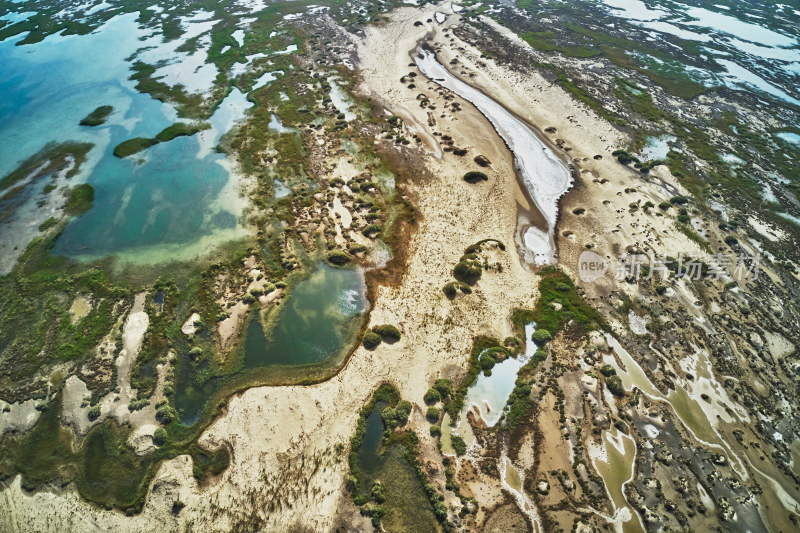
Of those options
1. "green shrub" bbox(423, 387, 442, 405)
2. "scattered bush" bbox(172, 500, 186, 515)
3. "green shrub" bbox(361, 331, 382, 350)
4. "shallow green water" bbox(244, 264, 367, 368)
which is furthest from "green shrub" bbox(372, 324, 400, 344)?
"scattered bush" bbox(172, 500, 186, 515)

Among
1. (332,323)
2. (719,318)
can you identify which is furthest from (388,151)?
(719,318)

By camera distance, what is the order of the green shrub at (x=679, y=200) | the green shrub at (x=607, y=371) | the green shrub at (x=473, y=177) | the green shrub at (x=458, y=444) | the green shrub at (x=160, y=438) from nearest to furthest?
the green shrub at (x=458, y=444) < the green shrub at (x=160, y=438) < the green shrub at (x=607, y=371) < the green shrub at (x=679, y=200) < the green shrub at (x=473, y=177)

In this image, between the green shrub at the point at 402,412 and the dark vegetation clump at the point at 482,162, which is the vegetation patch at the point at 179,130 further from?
the green shrub at the point at 402,412

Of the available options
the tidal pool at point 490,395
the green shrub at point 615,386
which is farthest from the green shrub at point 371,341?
the green shrub at point 615,386

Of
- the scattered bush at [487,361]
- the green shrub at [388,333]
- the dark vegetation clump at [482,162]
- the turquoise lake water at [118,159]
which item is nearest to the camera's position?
the scattered bush at [487,361]

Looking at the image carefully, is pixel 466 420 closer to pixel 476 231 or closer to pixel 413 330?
pixel 413 330

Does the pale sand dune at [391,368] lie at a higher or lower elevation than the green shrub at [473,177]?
lower

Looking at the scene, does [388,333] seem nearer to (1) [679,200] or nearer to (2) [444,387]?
(2) [444,387]

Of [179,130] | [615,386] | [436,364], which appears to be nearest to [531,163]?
A: [615,386]
